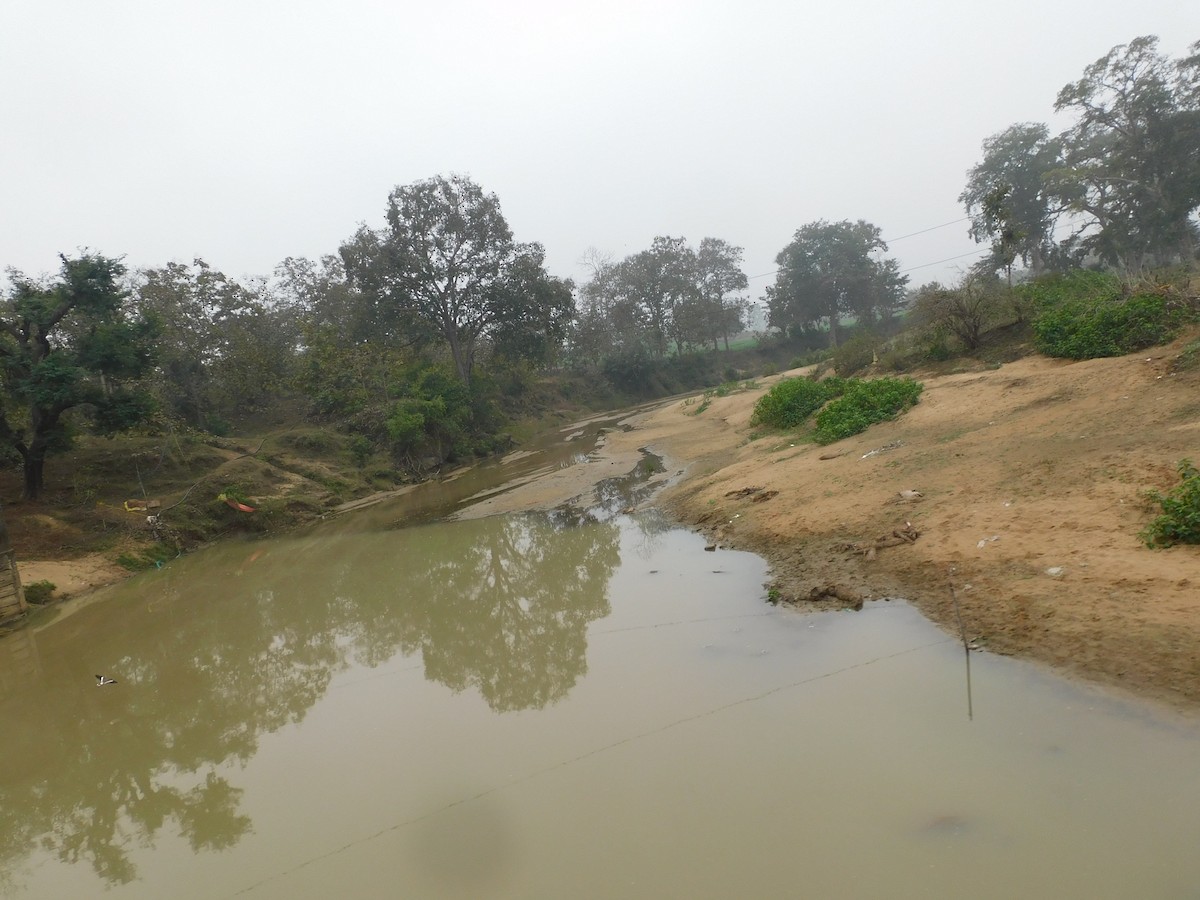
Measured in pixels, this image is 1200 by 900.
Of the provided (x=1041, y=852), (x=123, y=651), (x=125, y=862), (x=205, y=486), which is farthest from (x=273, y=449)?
(x=1041, y=852)

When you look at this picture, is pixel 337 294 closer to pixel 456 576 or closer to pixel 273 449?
pixel 273 449

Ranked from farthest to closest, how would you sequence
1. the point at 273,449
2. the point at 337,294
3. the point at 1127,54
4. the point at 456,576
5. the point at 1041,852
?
1. the point at 337,294
2. the point at 1127,54
3. the point at 273,449
4. the point at 456,576
5. the point at 1041,852

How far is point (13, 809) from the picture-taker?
5.29m

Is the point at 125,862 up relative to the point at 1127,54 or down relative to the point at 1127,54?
down

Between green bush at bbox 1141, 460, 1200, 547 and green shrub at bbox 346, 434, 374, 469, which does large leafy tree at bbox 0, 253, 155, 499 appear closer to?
green shrub at bbox 346, 434, 374, 469

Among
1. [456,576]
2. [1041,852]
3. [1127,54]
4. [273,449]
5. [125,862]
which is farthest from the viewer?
[1127,54]

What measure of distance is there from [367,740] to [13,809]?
2904 mm

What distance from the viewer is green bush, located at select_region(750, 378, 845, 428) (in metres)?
16.3

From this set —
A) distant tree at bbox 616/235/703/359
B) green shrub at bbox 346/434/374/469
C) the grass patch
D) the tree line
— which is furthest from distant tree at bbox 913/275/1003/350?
distant tree at bbox 616/235/703/359

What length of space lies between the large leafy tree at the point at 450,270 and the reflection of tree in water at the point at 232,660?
19468mm


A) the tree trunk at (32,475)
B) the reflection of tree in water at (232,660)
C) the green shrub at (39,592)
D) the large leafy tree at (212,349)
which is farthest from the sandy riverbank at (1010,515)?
the large leafy tree at (212,349)

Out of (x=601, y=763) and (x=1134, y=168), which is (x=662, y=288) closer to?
(x=1134, y=168)

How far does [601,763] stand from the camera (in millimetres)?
4418

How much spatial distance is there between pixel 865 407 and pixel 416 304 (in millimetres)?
22723
